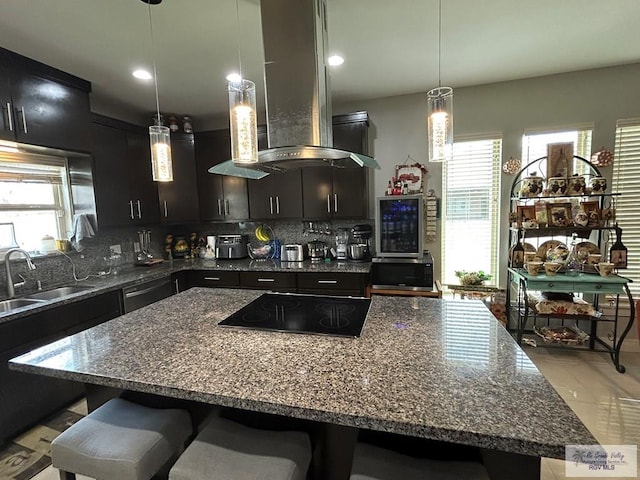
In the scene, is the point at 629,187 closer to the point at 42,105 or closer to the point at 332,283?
the point at 332,283

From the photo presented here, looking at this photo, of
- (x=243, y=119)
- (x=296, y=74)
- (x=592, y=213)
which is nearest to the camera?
(x=243, y=119)

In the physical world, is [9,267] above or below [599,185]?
below

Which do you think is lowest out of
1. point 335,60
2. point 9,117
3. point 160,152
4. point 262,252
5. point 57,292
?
point 57,292

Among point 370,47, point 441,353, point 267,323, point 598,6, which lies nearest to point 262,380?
point 267,323

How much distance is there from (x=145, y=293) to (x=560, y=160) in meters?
3.95

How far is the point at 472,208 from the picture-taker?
324 centimetres

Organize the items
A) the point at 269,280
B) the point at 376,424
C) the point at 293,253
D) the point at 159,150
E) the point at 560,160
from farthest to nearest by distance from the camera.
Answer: the point at 293,253 → the point at 269,280 → the point at 560,160 → the point at 159,150 → the point at 376,424

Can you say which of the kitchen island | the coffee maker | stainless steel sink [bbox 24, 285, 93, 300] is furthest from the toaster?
the kitchen island

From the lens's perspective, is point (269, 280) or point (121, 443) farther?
point (269, 280)

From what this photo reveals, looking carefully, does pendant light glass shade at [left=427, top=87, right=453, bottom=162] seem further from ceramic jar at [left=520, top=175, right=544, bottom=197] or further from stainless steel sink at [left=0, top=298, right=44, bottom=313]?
stainless steel sink at [left=0, top=298, right=44, bottom=313]

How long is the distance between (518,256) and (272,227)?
260 centimetres

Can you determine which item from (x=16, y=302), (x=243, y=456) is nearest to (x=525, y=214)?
(x=243, y=456)

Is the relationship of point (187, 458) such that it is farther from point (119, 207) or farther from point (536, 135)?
point (536, 135)

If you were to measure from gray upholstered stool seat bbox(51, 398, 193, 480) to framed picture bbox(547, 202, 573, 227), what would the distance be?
315cm
